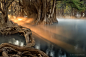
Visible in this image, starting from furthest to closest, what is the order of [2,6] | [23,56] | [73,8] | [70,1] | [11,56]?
[73,8] < [70,1] < [2,6] < [23,56] < [11,56]

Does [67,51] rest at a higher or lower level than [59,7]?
lower

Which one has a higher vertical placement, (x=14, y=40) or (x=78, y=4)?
(x=78, y=4)

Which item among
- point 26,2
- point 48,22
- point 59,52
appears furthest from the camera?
point 26,2

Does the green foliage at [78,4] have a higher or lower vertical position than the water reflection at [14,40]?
higher

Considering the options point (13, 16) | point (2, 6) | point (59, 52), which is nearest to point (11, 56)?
point (59, 52)

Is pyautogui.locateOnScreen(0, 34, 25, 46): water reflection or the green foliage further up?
the green foliage

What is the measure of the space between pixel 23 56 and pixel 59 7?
2127cm

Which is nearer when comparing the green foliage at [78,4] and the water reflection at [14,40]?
the water reflection at [14,40]

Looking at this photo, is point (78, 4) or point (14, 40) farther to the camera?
point (78, 4)

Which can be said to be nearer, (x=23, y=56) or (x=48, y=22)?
(x=23, y=56)

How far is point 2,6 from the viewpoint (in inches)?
297

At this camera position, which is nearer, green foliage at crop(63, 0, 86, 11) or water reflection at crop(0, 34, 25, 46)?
water reflection at crop(0, 34, 25, 46)

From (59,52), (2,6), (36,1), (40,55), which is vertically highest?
(36,1)

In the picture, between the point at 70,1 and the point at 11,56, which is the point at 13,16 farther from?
the point at 11,56
